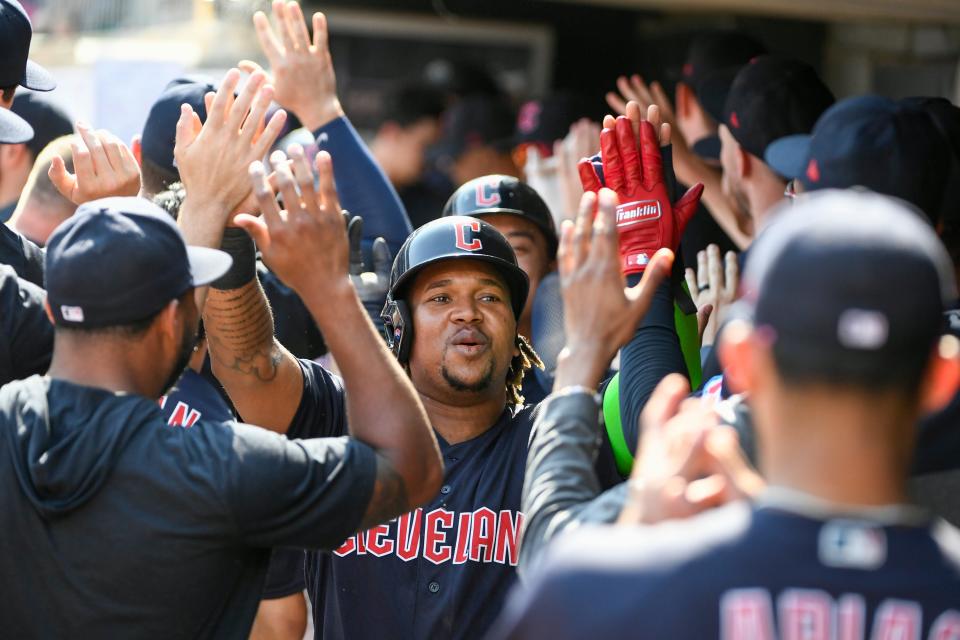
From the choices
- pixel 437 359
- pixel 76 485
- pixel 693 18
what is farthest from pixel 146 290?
pixel 693 18

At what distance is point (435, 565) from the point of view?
3.21 m

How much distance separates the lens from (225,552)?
7.98 feet

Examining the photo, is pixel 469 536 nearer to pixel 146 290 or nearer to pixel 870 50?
pixel 146 290

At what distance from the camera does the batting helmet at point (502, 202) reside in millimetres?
4523

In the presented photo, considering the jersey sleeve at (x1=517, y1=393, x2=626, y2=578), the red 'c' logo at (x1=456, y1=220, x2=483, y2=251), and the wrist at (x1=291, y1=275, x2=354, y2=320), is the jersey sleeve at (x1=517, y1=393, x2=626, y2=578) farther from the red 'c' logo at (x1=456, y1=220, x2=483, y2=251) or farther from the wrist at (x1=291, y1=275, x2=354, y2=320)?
the red 'c' logo at (x1=456, y1=220, x2=483, y2=251)

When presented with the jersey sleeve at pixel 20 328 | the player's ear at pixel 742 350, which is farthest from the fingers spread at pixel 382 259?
the player's ear at pixel 742 350

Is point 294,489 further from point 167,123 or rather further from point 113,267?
point 167,123

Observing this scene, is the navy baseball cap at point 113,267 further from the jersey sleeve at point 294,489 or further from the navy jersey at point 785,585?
the navy jersey at point 785,585

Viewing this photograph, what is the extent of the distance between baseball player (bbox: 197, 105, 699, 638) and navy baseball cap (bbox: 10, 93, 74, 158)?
2.33 metres

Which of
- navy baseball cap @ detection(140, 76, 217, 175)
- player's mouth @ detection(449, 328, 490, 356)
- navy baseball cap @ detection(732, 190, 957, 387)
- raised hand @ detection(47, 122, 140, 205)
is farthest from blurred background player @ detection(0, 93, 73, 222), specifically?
navy baseball cap @ detection(732, 190, 957, 387)

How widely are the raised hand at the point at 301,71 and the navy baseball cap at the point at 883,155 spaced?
1.84 m

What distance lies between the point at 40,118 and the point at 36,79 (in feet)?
5.71

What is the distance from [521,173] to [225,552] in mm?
5344

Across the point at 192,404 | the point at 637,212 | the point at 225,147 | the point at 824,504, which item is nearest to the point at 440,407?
the point at 192,404
